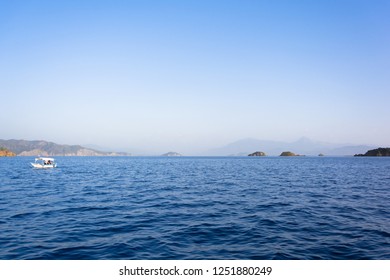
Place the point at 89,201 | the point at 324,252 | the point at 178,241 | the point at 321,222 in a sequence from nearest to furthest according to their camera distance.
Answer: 1. the point at 324,252
2. the point at 178,241
3. the point at 321,222
4. the point at 89,201

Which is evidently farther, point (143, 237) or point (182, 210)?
point (182, 210)

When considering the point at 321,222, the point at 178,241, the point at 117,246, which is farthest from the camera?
the point at 321,222

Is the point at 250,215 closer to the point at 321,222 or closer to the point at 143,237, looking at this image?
the point at 321,222

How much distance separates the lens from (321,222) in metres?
20.2

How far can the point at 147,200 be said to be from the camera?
3020 centimetres

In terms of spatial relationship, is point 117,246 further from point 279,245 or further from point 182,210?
point 182,210

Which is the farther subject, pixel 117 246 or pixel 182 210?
pixel 182 210

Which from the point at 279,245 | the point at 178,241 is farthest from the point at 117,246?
the point at 279,245
